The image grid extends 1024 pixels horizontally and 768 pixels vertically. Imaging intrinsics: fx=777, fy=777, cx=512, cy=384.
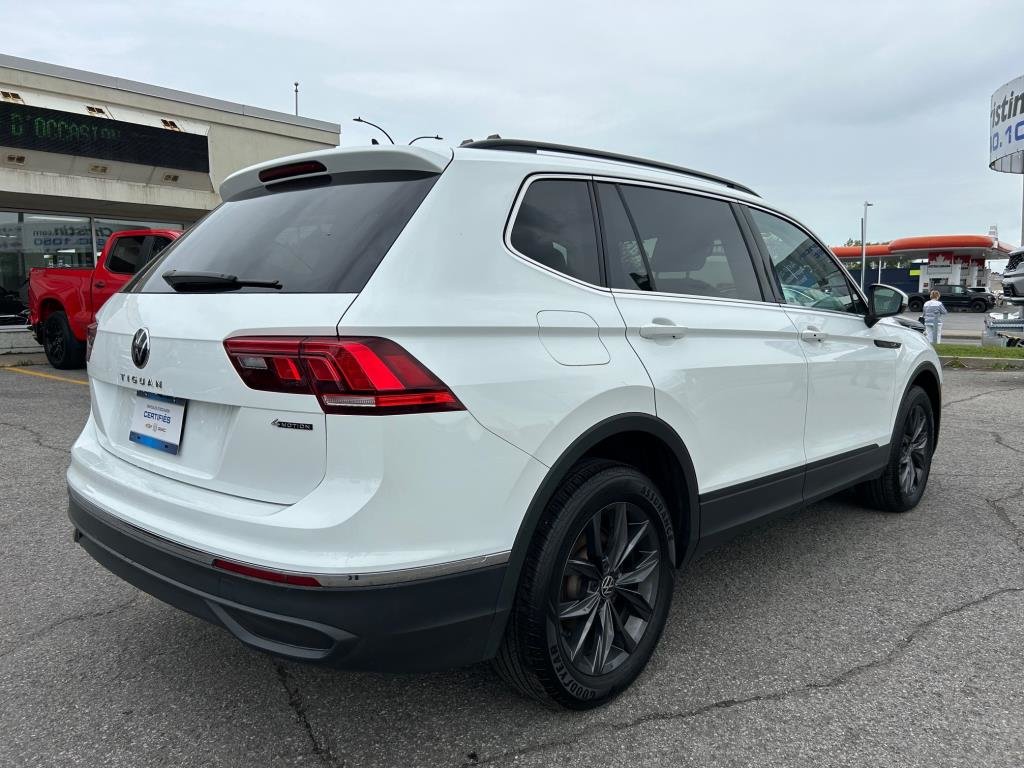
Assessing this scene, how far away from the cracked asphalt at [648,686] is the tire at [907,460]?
60 centimetres

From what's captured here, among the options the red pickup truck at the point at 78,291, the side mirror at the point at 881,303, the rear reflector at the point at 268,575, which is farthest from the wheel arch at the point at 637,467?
the red pickup truck at the point at 78,291

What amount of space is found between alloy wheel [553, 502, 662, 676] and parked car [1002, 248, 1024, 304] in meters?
19.2

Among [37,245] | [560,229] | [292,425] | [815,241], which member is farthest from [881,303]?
[37,245]

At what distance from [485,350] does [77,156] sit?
1552 centimetres

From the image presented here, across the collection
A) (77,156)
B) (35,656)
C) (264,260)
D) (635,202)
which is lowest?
(35,656)

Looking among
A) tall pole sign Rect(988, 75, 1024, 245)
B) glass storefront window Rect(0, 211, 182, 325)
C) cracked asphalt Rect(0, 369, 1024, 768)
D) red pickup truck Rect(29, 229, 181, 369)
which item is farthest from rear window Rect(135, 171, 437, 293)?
tall pole sign Rect(988, 75, 1024, 245)

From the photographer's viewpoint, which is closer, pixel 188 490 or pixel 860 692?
pixel 188 490

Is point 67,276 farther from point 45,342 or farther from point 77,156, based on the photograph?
point 77,156

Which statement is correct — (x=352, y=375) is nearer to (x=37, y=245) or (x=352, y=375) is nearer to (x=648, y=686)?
(x=648, y=686)

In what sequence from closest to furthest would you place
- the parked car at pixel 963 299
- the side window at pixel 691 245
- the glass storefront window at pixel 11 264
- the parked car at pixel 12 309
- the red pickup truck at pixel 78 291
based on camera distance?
1. the side window at pixel 691 245
2. the red pickup truck at pixel 78 291
3. the parked car at pixel 12 309
4. the glass storefront window at pixel 11 264
5. the parked car at pixel 963 299

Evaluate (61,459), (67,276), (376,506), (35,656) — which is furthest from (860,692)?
(67,276)

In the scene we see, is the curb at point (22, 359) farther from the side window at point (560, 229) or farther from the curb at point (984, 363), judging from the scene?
the curb at point (984, 363)

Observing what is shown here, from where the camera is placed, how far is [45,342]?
11719mm

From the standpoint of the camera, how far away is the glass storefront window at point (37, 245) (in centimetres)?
1509
